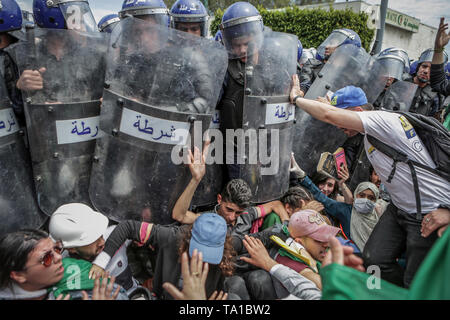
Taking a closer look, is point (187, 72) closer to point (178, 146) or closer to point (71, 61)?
point (178, 146)

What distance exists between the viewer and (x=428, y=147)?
206 centimetres

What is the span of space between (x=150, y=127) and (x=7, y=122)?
3.28ft

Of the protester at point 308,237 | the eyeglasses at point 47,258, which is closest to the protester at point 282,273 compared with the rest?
the protester at point 308,237

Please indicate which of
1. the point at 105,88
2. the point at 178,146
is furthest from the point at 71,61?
the point at 178,146

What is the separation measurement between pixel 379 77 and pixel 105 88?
3.32 metres

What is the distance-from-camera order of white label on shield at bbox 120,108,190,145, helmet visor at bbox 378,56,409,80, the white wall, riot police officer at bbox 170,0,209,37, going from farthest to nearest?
the white wall
helmet visor at bbox 378,56,409,80
riot police officer at bbox 170,0,209,37
white label on shield at bbox 120,108,190,145

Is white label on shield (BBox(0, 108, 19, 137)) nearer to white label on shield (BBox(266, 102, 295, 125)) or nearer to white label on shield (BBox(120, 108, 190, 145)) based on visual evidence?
white label on shield (BBox(120, 108, 190, 145))

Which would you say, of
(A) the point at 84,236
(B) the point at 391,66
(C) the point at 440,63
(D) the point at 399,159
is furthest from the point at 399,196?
(B) the point at 391,66

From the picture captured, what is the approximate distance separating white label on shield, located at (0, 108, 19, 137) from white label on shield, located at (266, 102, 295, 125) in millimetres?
1840

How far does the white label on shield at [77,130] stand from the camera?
2.27 meters

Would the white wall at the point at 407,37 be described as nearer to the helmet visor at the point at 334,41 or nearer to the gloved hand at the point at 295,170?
the helmet visor at the point at 334,41

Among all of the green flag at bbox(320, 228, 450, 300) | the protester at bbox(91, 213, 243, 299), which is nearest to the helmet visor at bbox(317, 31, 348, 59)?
the protester at bbox(91, 213, 243, 299)

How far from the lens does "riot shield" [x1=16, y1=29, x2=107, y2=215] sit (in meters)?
2.18

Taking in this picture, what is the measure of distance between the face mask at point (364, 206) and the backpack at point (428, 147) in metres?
0.72
